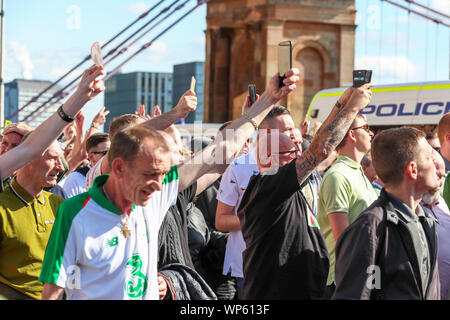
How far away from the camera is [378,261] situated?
3607 millimetres

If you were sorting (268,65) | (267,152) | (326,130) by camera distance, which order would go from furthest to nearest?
(268,65), (267,152), (326,130)

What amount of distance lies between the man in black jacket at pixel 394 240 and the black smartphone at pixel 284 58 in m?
0.59

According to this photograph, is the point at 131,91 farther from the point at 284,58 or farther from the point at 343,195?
the point at 284,58

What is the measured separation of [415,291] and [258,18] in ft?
92.0

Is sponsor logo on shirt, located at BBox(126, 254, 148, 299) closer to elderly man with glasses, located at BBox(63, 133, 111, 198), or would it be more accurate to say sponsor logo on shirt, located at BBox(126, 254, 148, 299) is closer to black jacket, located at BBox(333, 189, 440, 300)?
black jacket, located at BBox(333, 189, 440, 300)

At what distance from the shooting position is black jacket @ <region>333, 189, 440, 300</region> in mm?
3557

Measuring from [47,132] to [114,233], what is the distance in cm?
60

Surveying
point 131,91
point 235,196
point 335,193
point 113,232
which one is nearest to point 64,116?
point 113,232

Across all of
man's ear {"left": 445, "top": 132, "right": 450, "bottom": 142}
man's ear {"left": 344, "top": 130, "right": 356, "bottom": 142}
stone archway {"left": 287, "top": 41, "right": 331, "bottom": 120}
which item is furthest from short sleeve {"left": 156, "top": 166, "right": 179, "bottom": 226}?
stone archway {"left": 287, "top": 41, "right": 331, "bottom": 120}

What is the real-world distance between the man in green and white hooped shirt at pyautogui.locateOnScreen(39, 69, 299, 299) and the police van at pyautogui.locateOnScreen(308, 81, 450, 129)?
1075 cm

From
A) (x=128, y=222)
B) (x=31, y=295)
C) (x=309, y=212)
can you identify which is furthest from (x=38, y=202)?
(x=309, y=212)

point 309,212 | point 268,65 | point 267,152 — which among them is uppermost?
point 268,65

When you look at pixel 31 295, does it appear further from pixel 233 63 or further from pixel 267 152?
pixel 233 63

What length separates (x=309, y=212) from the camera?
180 inches
